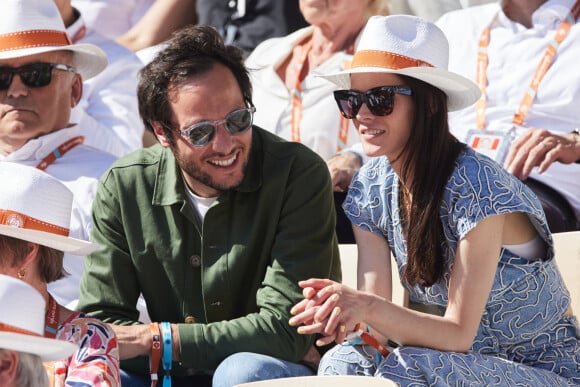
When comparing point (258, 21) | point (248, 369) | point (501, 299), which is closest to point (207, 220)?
point (248, 369)

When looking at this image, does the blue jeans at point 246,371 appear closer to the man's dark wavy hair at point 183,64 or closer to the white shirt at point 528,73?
the man's dark wavy hair at point 183,64

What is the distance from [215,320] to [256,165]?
0.52 metres

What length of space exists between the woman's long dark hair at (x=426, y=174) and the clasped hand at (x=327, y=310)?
0.35 m

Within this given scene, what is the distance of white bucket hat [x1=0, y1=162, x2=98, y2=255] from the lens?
3.11 metres

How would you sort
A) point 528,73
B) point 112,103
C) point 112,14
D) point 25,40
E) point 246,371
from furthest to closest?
point 112,14 < point 112,103 < point 528,73 < point 25,40 < point 246,371

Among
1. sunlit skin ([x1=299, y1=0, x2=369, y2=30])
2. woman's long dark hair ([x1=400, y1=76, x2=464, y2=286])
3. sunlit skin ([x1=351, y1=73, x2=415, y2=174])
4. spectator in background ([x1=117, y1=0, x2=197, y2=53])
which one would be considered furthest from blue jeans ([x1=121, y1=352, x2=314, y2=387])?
spectator in background ([x1=117, y1=0, x2=197, y2=53])

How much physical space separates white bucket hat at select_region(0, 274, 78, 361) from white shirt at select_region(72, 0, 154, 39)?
4461 millimetres

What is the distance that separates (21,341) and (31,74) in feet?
8.24

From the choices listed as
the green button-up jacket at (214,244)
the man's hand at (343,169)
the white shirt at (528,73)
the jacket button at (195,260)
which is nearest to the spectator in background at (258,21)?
the white shirt at (528,73)

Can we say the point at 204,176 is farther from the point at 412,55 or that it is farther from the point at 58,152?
the point at 58,152

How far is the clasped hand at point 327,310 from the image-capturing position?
307cm

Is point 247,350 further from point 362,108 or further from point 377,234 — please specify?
point 362,108

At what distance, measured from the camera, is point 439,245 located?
135 inches

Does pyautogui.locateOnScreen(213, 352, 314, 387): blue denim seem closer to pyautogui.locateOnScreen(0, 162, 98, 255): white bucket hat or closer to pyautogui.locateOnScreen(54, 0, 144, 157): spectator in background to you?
pyautogui.locateOnScreen(0, 162, 98, 255): white bucket hat
